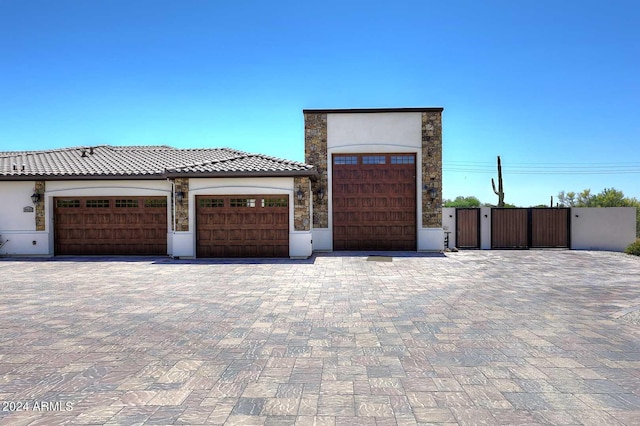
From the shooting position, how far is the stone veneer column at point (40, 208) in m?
14.0

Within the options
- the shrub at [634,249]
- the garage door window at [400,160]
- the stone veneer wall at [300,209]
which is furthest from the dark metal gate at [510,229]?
the stone veneer wall at [300,209]

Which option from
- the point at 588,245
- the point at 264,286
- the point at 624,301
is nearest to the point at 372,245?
the point at 264,286

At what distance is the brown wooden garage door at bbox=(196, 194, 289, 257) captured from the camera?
13359mm

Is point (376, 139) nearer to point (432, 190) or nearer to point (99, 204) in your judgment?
point (432, 190)

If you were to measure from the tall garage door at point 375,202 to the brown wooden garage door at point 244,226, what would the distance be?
305 centimetres

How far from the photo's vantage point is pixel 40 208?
1405 centimetres

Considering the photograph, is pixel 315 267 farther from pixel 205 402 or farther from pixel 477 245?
pixel 477 245

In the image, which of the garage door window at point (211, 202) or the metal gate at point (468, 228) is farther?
the metal gate at point (468, 228)

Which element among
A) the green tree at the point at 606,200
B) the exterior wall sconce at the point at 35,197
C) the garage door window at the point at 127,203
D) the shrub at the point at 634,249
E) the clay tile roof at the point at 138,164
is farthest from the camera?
the green tree at the point at 606,200

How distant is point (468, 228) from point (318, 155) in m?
8.09

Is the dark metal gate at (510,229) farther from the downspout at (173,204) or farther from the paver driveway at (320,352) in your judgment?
the downspout at (173,204)

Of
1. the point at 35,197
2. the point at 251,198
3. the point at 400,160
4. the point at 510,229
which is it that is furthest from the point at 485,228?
the point at 35,197

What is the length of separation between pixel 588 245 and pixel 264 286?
1612cm

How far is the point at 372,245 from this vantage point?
15.4 meters
